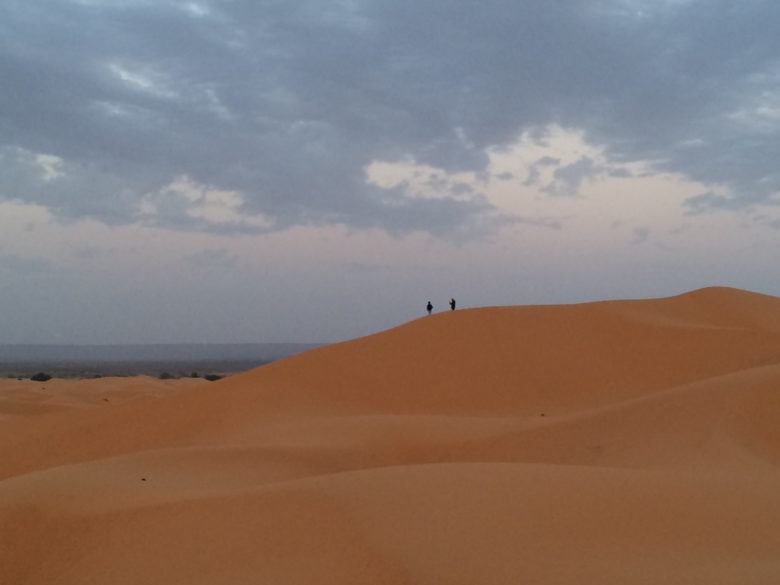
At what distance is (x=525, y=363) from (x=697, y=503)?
384 inches

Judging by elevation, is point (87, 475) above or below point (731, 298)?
below

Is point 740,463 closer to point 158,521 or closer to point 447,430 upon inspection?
point 447,430

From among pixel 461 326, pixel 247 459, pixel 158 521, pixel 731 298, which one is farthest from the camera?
pixel 731 298

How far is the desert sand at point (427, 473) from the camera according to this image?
4.64m

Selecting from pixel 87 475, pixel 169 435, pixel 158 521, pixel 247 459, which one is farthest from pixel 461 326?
pixel 158 521

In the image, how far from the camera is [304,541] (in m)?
4.87

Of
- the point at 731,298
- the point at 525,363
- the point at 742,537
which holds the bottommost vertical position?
the point at 742,537

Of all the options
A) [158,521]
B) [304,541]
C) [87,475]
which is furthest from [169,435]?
[304,541]

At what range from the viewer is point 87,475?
22.8 feet

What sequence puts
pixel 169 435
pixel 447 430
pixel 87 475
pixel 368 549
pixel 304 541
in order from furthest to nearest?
1. pixel 169 435
2. pixel 447 430
3. pixel 87 475
4. pixel 304 541
5. pixel 368 549

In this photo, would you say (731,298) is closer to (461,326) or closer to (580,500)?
(461,326)

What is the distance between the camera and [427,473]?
617cm

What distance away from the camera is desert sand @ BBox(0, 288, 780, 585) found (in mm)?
4637

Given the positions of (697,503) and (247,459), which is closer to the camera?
(697,503)
